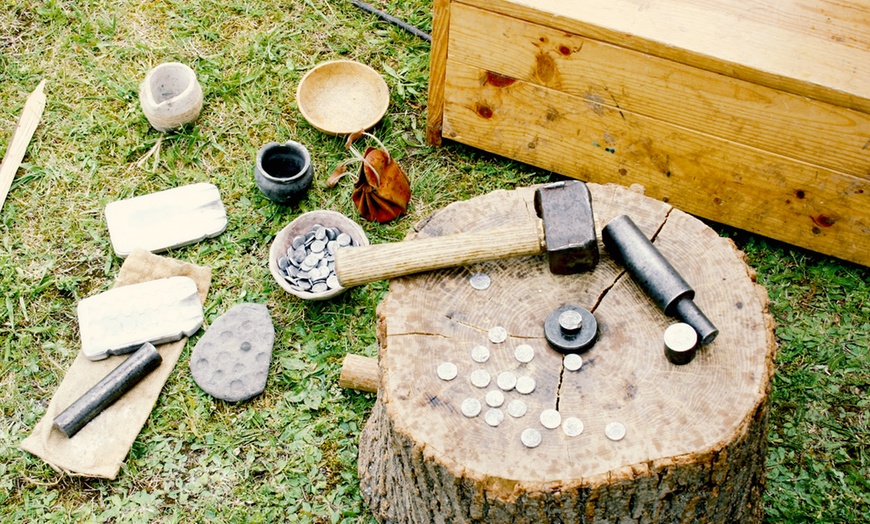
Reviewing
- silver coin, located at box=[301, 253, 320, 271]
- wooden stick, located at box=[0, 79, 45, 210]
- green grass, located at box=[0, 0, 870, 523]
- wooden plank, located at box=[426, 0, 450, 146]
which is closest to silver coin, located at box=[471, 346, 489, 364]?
green grass, located at box=[0, 0, 870, 523]

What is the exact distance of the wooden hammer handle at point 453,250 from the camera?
2488mm

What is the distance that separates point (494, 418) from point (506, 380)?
12 centimetres

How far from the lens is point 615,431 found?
7.24 feet

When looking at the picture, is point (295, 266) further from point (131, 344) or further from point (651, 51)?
point (651, 51)

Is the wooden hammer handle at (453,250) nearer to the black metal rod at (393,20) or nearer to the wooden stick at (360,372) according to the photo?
the wooden stick at (360,372)

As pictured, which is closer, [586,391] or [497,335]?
[586,391]

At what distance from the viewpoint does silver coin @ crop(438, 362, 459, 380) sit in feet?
7.73

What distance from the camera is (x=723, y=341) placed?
7.75ft

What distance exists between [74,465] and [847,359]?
133 inches

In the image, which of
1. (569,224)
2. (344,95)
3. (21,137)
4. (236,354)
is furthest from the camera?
(344,95)

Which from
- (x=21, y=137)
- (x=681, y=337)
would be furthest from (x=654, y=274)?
(x=21, y=137)

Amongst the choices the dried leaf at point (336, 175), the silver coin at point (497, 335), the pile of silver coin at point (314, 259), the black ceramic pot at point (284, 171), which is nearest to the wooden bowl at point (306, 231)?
the pile of silver coin at point (314, 259)

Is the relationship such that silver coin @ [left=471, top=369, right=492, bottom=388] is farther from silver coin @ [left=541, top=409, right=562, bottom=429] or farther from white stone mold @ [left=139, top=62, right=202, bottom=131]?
white stone mold @ [left=139, top=62, right=202, bottom=131]

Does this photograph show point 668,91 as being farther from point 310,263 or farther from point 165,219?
point 165,219
